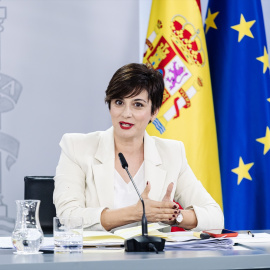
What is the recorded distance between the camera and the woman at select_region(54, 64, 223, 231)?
216 cm

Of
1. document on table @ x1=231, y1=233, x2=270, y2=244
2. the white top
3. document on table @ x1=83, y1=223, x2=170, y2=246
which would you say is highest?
the white top

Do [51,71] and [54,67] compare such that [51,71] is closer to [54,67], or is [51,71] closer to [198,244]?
[54,67]

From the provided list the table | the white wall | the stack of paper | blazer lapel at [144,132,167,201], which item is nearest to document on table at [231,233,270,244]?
the stack of paper

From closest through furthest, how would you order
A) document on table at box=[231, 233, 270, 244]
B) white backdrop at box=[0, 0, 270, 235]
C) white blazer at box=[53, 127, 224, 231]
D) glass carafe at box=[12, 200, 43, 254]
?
1. glass carafe at box=[12, 200, 43, 254]
2. document on table at box=[231, 233, 270, 244]
3. white blazer at box=[53, 127, 224, 231]
4. white backdrop at box=[0, 0, 270, 235]

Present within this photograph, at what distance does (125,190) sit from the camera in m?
2.26

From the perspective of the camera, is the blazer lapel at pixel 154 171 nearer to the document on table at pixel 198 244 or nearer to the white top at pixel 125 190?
the white top at pixel 125 190

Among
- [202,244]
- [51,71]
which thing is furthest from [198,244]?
[51,71]

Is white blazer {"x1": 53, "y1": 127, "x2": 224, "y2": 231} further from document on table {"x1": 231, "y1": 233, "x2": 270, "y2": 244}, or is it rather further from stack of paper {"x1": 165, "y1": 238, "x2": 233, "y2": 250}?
stack of paper {"x1": 165, "y1": 238, "x2": 233, "y2": 250}

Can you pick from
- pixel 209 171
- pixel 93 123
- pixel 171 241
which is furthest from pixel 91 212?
pixel 93 123

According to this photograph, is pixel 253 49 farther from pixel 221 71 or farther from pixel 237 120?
pixel 237 120

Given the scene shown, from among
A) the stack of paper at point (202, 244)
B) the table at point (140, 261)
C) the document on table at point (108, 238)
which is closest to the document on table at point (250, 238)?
the stack of paper at point (202, 244)

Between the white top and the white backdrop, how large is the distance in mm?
1113

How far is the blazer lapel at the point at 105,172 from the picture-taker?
2.21 m

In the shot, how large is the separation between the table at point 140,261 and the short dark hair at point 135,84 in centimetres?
107
